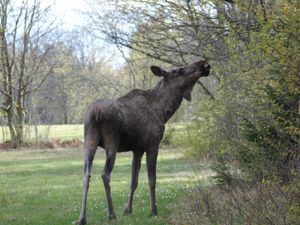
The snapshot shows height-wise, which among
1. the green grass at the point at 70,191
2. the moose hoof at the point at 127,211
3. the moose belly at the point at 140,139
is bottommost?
the green grass at the point at 70,191

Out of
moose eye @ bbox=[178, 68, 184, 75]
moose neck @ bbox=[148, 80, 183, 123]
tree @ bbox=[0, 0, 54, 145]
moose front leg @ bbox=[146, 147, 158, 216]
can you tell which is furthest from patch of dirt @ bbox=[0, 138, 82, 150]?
moose front leg @ bbox=[146, 147, 158, 216]

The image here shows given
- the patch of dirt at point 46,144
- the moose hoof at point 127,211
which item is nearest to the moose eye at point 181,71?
the moose hoof at point 127,211

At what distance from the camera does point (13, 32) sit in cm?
4122

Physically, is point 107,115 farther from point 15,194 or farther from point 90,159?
point 15,194

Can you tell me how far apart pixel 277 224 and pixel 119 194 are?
8.10 meters

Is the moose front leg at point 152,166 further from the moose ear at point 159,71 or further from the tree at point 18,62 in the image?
the tree at point 18,62

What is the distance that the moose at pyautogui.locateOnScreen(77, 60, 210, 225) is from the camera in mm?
9172

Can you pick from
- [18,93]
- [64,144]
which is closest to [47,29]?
[18,93]

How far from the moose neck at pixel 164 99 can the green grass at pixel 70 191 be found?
1.40m

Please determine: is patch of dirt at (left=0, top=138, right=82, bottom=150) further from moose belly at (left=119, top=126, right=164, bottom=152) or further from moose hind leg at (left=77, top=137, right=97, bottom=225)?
moose hind leg at (left=77, top=137, right=97, bottom=225)

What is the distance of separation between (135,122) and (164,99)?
910mm

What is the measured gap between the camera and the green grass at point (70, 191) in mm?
10062

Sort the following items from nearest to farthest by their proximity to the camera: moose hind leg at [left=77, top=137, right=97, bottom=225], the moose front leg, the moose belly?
moose hind leg at [left=77, top=137, right=97, bottom=225] → the moose belly → the moose front leg

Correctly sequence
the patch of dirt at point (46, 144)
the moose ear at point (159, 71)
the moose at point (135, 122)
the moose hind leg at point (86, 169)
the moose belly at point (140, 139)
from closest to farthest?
the moose hind leg at point (86, 169) < the moose at point (135, 122) < the moose belly at point (140, 139) < the moose ear at point (159, 71) < the patch of dirt at point (46, 144)
